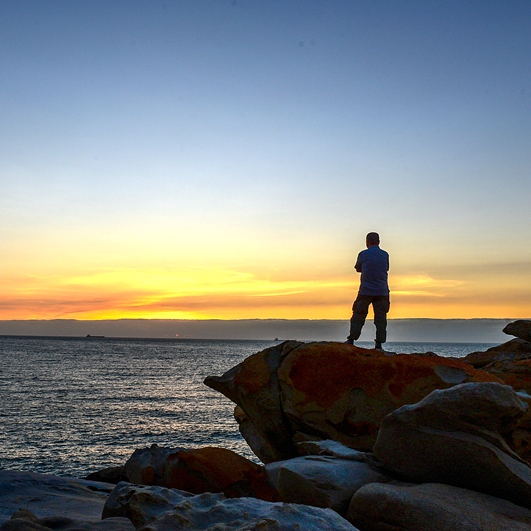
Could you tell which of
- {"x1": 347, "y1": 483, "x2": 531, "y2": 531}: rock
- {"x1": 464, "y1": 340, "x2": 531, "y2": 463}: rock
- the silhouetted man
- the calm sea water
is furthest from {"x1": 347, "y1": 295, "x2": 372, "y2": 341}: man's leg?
the calm sea water

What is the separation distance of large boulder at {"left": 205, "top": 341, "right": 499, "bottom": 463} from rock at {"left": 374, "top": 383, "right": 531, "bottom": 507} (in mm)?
2360

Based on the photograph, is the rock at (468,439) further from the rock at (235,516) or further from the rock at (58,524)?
the rock at (58,524)

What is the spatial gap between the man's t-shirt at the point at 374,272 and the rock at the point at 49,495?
22.6 feet

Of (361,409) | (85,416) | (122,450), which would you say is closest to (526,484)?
(361,409)

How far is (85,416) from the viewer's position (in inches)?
1214

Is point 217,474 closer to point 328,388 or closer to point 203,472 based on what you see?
point 203,472

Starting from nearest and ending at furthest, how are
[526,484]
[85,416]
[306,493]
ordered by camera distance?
[526,484], [306,493], [85,416]

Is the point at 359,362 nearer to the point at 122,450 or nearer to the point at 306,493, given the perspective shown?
the point at 306,493

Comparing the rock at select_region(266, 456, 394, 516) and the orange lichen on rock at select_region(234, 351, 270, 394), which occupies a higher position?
the orange lichen on rock at select_region(234, 351, 270, 394)

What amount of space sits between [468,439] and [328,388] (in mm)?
3366

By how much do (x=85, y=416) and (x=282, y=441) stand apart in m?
25.1

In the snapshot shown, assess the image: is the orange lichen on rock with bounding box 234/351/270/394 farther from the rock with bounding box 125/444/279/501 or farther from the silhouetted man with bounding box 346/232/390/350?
the silhouetted man with bounding box 346/232/390/350

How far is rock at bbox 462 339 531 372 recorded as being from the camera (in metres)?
12.4

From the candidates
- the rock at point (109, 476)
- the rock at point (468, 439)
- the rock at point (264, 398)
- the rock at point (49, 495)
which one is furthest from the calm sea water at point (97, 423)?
the rock at point (468, 439)
